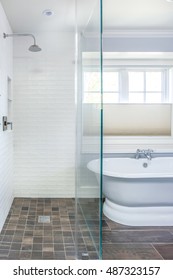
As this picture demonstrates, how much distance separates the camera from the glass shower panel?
198 centimetres

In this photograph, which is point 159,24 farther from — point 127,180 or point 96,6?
point 127,180

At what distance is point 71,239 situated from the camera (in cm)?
250

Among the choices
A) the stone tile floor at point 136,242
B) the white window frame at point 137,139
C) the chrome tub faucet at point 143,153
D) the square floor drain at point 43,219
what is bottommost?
the stone tile floor at point 136,242

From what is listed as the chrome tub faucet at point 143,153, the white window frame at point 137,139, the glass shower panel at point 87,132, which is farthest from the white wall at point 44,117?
the glass shower panel at point 87,132

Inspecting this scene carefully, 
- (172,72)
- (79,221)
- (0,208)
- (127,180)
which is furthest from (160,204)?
(172,72)

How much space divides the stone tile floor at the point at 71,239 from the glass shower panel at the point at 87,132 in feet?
0.05

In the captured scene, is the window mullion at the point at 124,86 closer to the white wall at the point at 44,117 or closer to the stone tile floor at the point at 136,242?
the white wall at the point at 44,117

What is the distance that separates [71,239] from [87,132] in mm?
1041

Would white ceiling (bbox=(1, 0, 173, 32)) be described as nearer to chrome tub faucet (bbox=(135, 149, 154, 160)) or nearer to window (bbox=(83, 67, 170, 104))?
window (bbox=(83, 67, 170, 104))

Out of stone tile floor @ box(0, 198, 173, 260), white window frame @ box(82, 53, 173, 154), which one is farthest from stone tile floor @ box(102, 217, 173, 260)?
white window frame @ box(82, 53, 173, 154)

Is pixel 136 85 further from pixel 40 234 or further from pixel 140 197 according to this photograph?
pixel 40 234

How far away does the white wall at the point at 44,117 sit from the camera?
3721 millimetres

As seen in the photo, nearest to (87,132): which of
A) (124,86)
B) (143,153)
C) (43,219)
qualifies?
(43,219)

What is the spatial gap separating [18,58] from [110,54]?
131 cm
